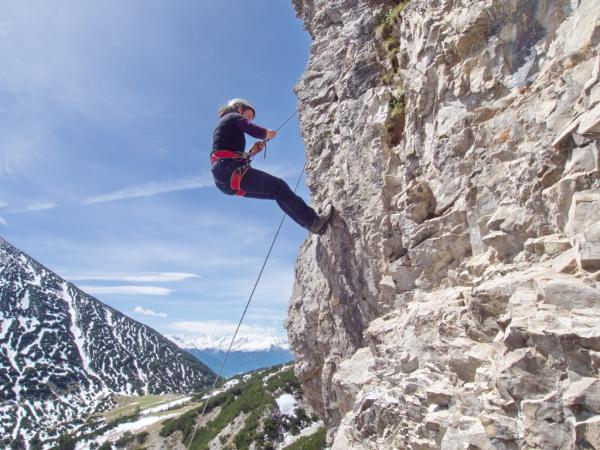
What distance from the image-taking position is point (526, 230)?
18.7 ft

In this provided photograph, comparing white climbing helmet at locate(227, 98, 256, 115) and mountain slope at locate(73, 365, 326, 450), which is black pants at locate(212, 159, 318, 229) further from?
mountain slope at locate(73, 365, 326, 450)

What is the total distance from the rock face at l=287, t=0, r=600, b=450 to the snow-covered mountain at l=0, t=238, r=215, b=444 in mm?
123399

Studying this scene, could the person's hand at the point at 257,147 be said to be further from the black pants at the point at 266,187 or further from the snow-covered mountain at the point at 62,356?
the snow-covered mountain at the point at 62,356

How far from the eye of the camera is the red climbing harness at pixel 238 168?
1047 cm

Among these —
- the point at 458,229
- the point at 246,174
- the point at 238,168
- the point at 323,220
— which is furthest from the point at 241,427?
the point at 458,229

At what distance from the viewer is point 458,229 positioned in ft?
23.9

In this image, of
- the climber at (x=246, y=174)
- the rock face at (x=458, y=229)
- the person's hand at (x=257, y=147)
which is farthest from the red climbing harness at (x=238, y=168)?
the rock face at (x=458, y=229)

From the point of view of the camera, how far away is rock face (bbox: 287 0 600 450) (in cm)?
446

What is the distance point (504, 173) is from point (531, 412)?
365 cm

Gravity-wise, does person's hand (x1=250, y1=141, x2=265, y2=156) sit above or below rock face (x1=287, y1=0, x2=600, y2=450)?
above

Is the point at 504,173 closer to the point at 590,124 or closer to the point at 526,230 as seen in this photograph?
the point at 526,230

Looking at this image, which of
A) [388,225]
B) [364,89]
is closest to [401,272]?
A: [388,225]

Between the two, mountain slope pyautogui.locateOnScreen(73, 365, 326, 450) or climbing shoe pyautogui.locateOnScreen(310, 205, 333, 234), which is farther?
mountain slope pyautogui.locateOnScreen(73, 365, 326, 450)

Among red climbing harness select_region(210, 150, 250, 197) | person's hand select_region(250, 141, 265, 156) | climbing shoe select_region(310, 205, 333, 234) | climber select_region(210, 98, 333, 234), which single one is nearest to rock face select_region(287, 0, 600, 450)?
→ climbing shoe select_region(310, 205, 333, 234)
